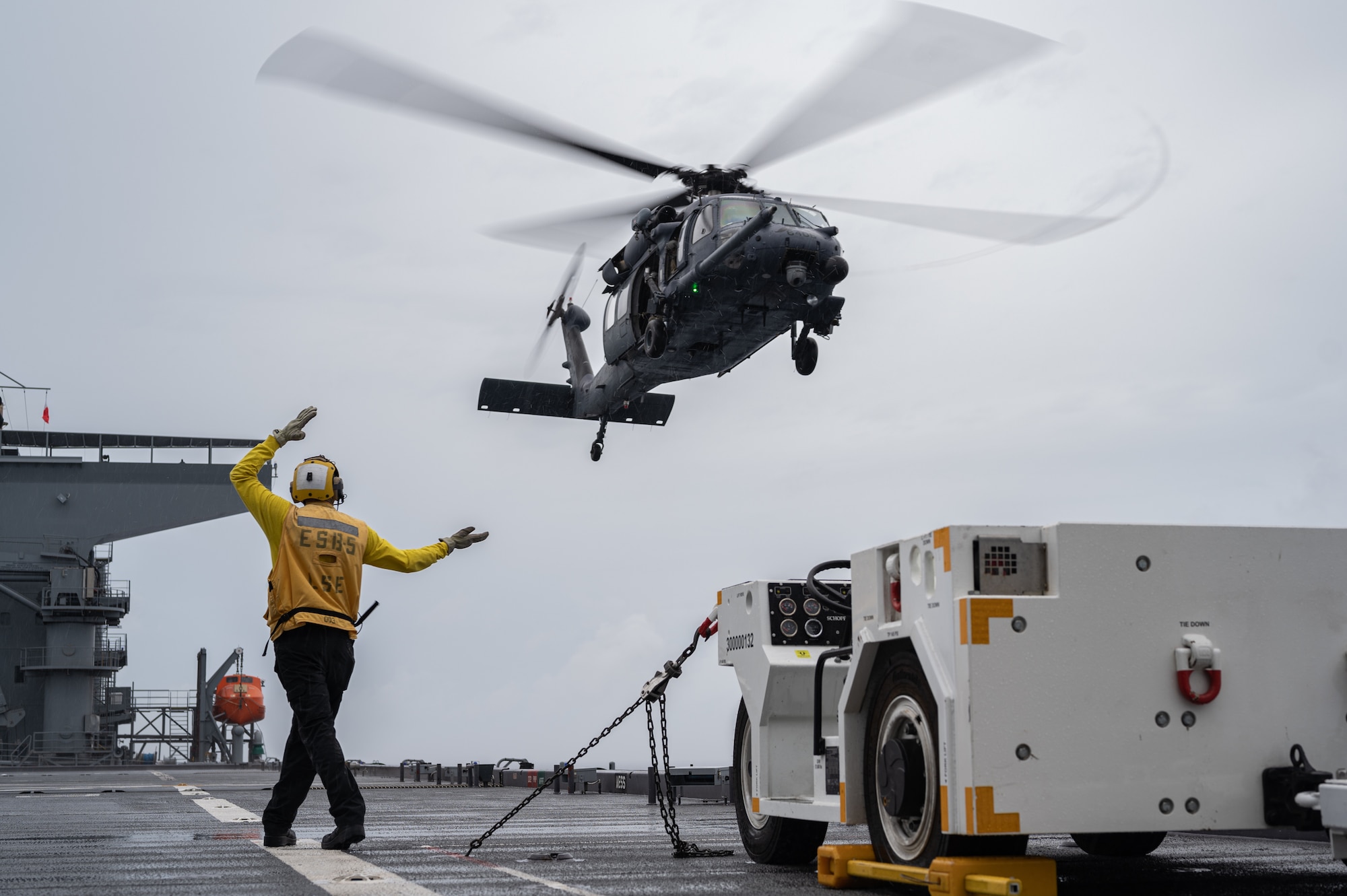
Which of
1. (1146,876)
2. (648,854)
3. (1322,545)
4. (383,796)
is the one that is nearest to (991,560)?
(1322,545)

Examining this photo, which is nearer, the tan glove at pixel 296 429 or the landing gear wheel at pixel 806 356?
the tan glove at pixel 296 429

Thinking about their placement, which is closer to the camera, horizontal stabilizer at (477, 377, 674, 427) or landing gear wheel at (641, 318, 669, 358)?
landing gear wheel at (641, 318, 669, 358)

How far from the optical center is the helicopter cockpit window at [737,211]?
17.3 metres

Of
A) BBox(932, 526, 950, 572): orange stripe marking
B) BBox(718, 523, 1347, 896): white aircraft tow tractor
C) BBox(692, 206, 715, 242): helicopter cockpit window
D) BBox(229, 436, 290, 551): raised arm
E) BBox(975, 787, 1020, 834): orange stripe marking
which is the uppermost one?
BBox(692, 206, 715, 242): helicopter cockpit window

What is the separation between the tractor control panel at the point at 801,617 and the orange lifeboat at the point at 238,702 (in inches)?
1919

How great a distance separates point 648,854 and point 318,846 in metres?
1.85

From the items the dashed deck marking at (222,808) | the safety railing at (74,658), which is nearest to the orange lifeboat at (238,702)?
the safety railing at (74,658)

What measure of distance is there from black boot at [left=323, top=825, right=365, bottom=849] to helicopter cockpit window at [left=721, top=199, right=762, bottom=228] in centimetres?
1128

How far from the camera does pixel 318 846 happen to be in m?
7.56

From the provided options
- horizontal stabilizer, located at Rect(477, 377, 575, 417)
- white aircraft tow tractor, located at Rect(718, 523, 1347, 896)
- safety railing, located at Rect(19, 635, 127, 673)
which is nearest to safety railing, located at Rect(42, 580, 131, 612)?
safety railing, located at Rect(19, 635, 127, 673)

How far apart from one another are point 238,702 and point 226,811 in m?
42.3

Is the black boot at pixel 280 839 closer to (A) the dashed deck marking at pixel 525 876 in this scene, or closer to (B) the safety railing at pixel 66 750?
(A) the dashed deck marking at pixel 525 876

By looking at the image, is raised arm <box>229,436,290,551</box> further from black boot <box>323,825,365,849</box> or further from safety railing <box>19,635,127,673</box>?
safety railing <box>19,635,127,673</box>

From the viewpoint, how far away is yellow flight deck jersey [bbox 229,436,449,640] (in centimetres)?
745
